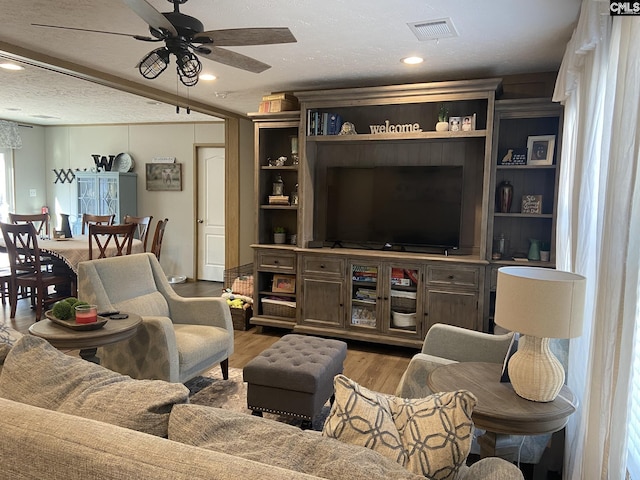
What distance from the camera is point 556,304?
1.71 m

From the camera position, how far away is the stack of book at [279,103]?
4559mm

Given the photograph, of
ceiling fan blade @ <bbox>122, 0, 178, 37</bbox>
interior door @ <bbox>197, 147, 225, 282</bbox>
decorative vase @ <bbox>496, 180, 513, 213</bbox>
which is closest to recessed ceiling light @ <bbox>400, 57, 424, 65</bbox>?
decorative vase @ <bbox>496, 180, 513, 213</bbox>

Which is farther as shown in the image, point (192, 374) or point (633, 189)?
point (192, 374)

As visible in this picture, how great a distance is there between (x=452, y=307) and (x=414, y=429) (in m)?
2.92

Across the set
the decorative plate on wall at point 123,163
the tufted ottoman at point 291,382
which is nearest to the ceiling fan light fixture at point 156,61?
the tufted ottoman at point 291,382

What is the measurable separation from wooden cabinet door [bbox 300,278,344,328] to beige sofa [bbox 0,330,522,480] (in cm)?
308

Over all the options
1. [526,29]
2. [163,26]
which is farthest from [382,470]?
[526,29]

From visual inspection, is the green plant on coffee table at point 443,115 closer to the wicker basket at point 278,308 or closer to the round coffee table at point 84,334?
the wicker basket at point 278,308

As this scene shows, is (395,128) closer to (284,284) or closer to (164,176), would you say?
(284,284)

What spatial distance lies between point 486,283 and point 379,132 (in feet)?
5.36

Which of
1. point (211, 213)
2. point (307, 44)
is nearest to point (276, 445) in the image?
point (307, 44)

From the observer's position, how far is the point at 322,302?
4426 millimetres

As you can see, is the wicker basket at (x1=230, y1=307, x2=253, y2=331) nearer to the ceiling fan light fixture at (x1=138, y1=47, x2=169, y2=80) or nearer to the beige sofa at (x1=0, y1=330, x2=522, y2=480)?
the ceiling fan light fixture at (x1=138, y1=47, x2=169, y2=80)

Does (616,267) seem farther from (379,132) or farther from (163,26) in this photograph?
(379,132)
